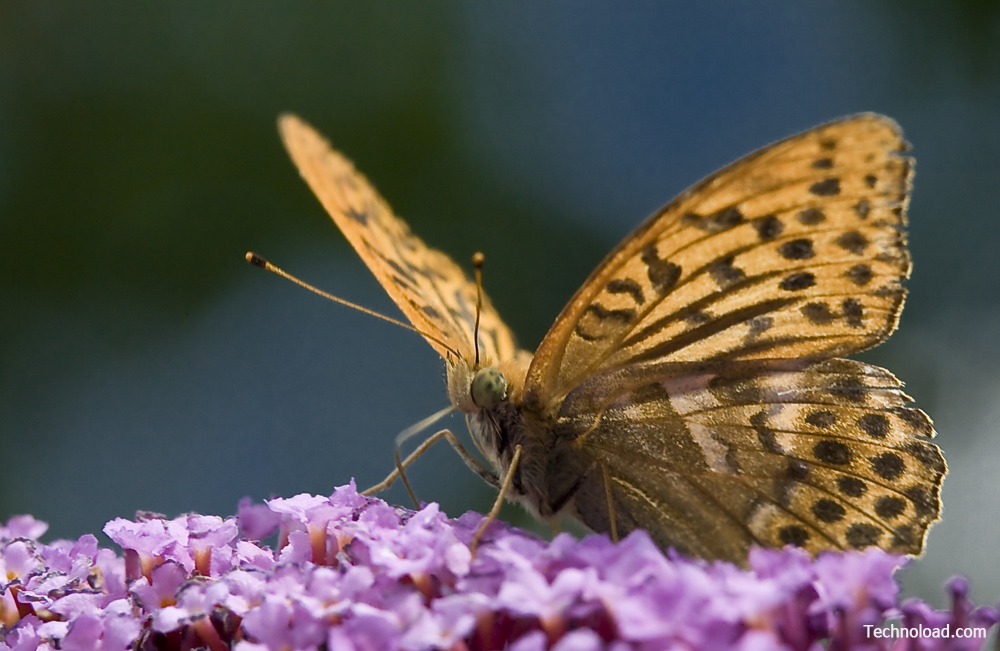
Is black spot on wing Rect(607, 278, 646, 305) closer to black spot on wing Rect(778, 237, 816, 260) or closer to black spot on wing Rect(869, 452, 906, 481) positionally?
black spot on wing Rect(778, 237, 816, 260)

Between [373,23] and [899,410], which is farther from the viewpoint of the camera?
[373,23]

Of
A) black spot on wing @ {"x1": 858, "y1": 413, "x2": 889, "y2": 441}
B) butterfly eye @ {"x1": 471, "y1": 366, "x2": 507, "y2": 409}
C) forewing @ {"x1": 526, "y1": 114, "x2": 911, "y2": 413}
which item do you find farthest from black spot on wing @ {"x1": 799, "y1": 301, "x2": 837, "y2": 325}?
butterfly eye @ {"x1": 471, "y1": 366, "x2": 507, "y2": 409}

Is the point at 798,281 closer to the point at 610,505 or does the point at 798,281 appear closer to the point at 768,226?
the point at 768,226

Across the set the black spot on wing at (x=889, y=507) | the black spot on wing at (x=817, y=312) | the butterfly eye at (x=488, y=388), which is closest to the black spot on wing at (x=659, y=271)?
the black spot on wing at (x=817, y=312)

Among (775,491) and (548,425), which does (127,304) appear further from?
(775,491)

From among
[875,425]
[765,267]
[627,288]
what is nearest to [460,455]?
[627,288]

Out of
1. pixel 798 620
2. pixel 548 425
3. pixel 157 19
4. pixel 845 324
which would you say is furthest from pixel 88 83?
pixel 798 620
